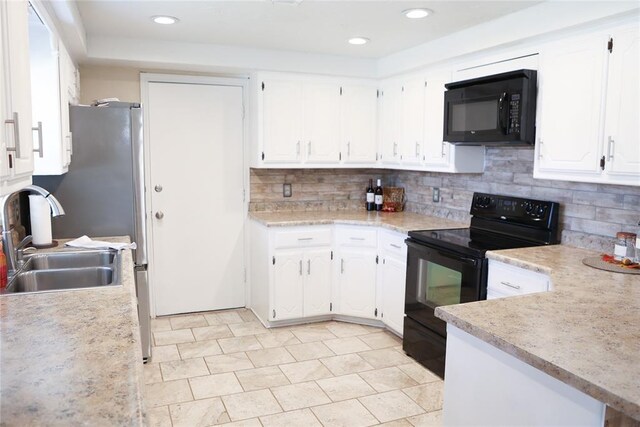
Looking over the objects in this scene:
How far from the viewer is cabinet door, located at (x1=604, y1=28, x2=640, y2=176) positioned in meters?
2.30

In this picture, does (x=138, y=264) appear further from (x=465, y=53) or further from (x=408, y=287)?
(x=465, y=53)

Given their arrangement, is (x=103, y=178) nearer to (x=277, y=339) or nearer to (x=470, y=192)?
(x=277, y=339)

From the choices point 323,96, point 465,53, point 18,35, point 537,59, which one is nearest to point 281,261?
point 323,96

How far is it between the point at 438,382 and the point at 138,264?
205 centimetres

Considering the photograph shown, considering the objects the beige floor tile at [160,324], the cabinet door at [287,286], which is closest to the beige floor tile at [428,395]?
the cabinet door at [287,286]

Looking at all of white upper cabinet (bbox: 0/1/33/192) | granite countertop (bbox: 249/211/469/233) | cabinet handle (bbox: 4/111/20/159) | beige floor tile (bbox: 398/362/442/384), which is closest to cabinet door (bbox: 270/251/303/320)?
granite countertop (bbox: 249/211/469/233)

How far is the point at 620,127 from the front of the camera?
2.37 m

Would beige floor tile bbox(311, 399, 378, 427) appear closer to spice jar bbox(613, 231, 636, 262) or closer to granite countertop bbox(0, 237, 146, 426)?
granite countertop bbox(0, 237, 146, 426)

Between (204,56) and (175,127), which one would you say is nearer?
(204,56)

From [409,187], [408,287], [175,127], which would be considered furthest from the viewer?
[409,187]

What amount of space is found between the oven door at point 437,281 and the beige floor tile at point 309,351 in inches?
25.3

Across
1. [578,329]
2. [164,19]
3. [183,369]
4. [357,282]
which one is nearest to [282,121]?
[164,19]

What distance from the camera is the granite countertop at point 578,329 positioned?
126 centimetres

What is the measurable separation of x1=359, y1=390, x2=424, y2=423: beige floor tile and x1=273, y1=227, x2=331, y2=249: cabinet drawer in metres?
1.41
